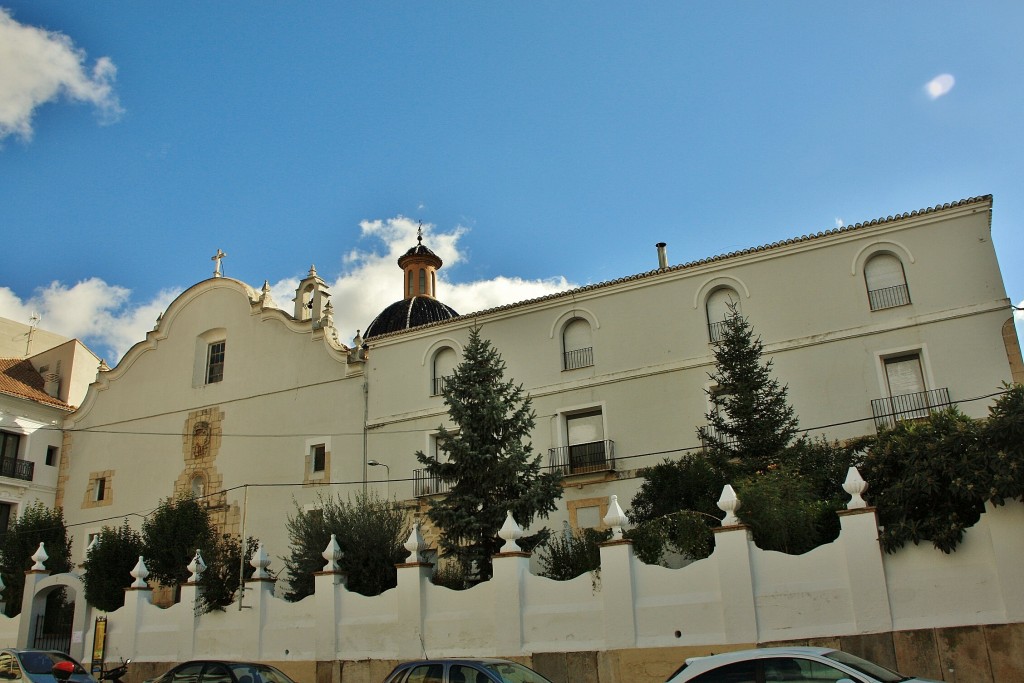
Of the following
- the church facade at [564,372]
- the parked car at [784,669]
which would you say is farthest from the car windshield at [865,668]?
the church facade at [564,372]

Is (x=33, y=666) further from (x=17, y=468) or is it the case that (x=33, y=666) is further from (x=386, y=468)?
(x=17, y=468)

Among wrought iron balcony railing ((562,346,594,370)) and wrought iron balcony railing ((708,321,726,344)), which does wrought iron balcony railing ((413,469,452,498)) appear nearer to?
wrought iron balcony railing ((562,346,594,370))

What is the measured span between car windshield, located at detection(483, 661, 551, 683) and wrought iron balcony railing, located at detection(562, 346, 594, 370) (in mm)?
14954

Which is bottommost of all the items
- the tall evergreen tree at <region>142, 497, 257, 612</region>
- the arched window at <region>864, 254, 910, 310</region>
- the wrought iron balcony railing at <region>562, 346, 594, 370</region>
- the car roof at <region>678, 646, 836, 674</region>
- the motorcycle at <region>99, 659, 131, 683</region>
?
the motorcycle at <region>99, 659, 131, 683</region>

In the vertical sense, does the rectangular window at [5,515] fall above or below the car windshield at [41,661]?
above

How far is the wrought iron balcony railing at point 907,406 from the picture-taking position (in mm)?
22469

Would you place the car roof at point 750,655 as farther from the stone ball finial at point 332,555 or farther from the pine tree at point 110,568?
the pine tree at point 110,568

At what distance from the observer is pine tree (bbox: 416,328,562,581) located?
65.1ft

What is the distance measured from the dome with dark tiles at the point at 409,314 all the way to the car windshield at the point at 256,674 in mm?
27496

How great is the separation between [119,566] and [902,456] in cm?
2151

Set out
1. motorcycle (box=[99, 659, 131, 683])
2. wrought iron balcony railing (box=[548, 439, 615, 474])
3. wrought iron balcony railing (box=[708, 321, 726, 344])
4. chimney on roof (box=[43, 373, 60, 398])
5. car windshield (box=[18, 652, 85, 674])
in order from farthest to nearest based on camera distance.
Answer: chimney on roof (box=[43, 373, 60, 398]), wrought iron balcony railing (box=[548, 439, 615, 474]), wrought iron balcony railing (box=[708, 321, 726, 344]), motorcycle (box=[99, 659, 131, 683]), car windshield (box=[18, 652, 85, 674])

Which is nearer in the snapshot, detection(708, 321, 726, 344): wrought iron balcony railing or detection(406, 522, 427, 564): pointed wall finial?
detection(406, 522, 427, 564): pointed wall finial

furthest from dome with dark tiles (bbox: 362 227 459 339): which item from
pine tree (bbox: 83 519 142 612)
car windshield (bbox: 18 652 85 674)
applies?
car windshield (bbox: 18 652 85 674)

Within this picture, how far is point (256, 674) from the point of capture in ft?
48.8
